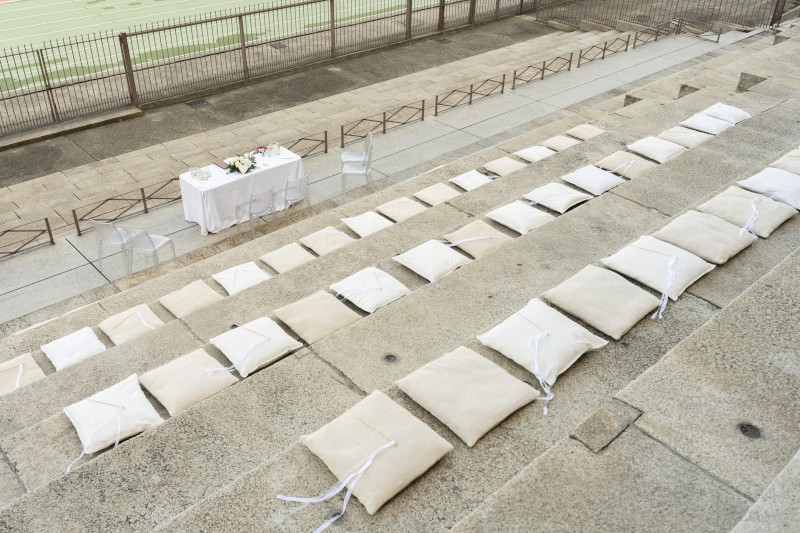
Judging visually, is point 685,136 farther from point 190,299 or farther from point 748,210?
point 190,299

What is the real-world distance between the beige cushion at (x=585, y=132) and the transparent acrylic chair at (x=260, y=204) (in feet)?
17.8

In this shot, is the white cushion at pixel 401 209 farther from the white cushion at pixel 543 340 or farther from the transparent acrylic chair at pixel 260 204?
the white cushion at pixel 543 340

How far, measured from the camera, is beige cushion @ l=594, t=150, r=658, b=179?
29.9 feet

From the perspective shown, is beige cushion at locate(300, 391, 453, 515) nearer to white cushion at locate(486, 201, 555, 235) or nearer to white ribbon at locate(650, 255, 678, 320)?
white ribbon at locate(650, 255, 678, 320)

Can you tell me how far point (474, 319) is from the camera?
239 inches

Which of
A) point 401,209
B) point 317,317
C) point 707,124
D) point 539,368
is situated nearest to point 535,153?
point 707,124

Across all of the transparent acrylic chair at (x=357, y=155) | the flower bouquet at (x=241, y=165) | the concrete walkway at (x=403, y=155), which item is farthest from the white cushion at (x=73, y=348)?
the transparent acrylic chair at (x=357, y=155)

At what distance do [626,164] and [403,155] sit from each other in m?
5.32

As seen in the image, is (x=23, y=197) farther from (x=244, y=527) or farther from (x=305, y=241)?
(x=244, y=527)

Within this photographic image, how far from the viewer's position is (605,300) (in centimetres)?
580

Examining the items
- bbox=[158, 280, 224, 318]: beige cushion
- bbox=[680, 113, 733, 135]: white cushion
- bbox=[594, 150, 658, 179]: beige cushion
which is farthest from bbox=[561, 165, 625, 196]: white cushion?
bbox=[158, 280, 224, 318]: beige cushion

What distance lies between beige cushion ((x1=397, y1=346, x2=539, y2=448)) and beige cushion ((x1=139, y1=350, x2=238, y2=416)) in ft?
5.35

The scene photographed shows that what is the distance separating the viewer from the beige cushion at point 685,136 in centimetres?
983

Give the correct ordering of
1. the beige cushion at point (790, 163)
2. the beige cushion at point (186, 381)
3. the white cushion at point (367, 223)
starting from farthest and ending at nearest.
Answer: the white cushion at point (367, 223) → the beige cushion at point (790, 163) → the beige cushion at point (186, 381)
